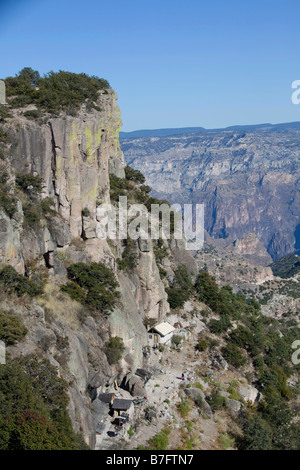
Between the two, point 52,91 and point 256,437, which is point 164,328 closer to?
point 256,437

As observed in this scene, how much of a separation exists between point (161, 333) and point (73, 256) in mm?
13037

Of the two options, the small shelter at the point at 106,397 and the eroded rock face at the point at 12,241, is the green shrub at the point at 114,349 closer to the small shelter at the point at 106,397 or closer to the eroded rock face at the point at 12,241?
the small shelter at the point at 106,397

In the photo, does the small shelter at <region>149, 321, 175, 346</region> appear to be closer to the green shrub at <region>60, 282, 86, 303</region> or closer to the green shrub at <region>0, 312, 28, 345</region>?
the green shrub at <region>60, 282, 86, 303</region>

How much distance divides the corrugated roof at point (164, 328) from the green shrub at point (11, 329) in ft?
68.4

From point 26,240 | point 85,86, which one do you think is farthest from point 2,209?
→ point 85,86

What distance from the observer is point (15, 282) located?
27125 millimetres

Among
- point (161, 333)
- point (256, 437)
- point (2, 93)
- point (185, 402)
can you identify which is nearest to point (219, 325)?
point (161, 333)

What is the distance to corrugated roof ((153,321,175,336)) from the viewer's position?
4312 cm

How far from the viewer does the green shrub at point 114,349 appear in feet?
107

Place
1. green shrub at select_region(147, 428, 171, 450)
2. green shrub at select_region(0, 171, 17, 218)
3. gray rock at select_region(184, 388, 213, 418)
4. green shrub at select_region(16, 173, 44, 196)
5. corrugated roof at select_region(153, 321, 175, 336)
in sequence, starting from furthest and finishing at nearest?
corrugated roof at select_region(153, 321, 175, 336)
gray rock at select_region(184, 388, 213, 418)
green shrub at select_region(16, 173, 44, 196)
green shrub at select_region(0, 171, 17, 218)
green shrub at select_region(147, 428, 171, 450)

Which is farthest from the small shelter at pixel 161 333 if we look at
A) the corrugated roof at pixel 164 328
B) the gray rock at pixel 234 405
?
the gray rock at pixel 234 405

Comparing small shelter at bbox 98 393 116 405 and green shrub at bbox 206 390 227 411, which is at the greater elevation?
small shelter at bbox 98 393 116 405

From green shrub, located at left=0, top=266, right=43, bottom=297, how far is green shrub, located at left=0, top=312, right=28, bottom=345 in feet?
9.05

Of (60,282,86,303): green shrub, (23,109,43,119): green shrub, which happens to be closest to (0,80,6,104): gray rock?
(23,109,43,119): green shrub
